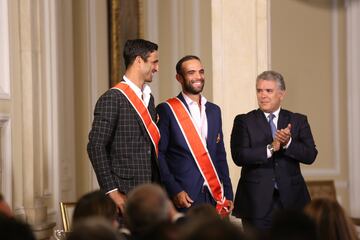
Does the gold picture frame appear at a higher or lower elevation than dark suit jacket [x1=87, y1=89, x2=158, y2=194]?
higher

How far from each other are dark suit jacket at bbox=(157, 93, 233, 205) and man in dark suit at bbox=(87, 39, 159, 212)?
214 millimetres

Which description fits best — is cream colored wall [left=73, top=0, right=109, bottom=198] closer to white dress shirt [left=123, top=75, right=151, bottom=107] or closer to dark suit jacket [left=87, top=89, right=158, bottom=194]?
white dress shirt [left=123, top=75, right=151, bottom=107]

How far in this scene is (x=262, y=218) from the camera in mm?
4246

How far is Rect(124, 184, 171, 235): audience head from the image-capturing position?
99.3 inches

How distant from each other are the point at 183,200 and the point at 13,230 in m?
2.13

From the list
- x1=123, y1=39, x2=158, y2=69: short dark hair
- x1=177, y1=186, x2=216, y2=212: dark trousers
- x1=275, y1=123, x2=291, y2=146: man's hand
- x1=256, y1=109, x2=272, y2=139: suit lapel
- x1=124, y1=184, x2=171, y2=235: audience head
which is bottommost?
x1=177, y1=186, x2=216, y2=212: dark trousers

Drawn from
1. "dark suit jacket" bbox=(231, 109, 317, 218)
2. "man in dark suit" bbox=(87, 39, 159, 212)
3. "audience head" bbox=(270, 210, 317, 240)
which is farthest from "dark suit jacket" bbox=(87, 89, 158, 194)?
"audience head" bbox=(270, 210, 317, 240)

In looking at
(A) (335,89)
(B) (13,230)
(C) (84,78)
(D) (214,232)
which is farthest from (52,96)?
(D) (214,232)

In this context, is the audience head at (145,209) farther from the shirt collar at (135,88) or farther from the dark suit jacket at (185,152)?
the dark suit jacket at (185,152)

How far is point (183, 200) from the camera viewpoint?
4.13 metres

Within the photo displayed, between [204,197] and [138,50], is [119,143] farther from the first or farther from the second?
[204,197]

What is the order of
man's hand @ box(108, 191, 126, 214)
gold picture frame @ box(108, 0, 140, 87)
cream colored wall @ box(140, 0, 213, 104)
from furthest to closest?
cream colored wall @ box(140, 0, 213, 104) → gold picture frame @ box(108, 0, 140, 87) → man's hand @ box(108, 191, 126, 214)

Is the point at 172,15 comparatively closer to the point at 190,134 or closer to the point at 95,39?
the point at 95,39

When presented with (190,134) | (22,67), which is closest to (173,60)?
(22,67)
